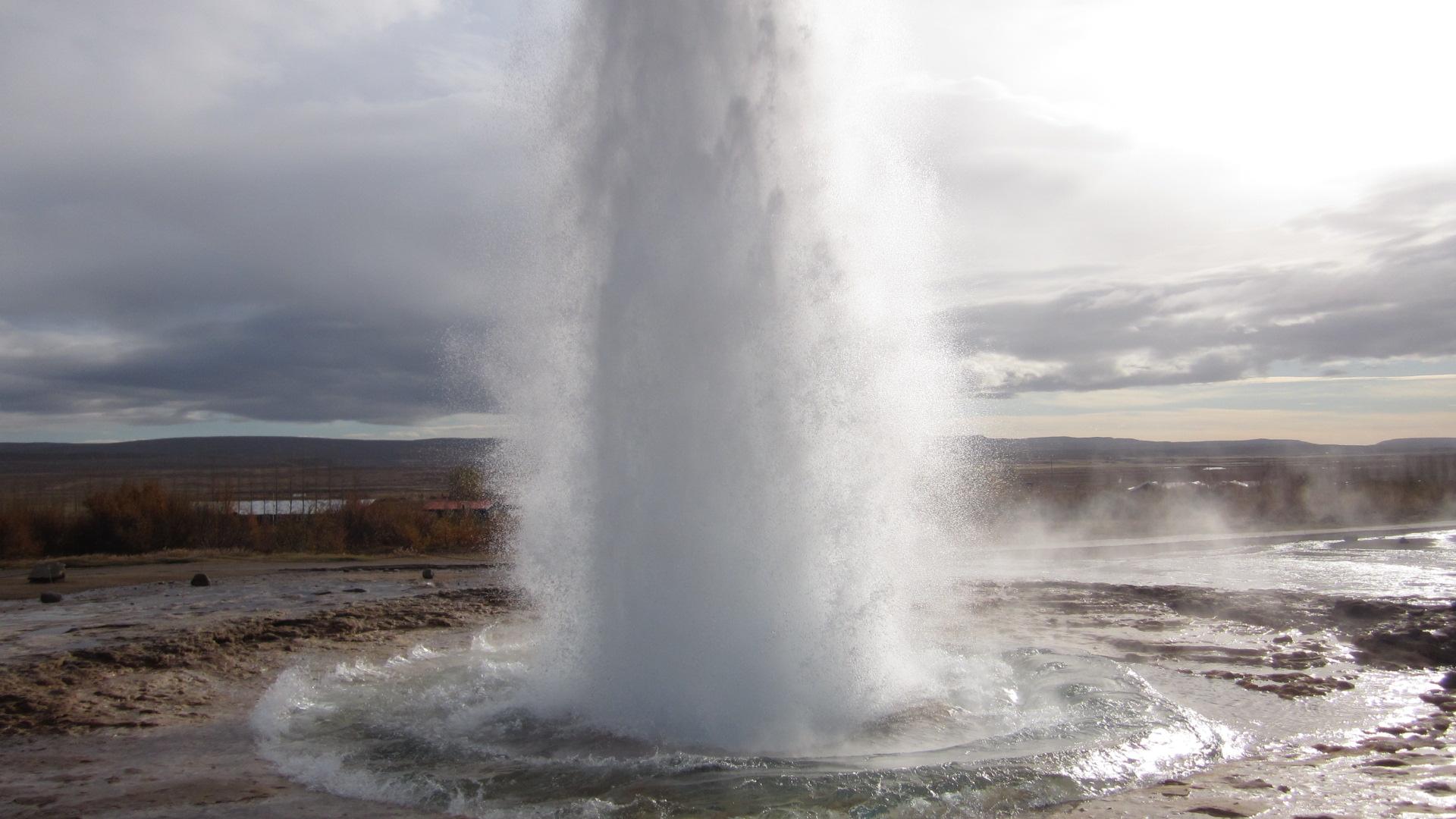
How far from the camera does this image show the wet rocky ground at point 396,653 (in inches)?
243

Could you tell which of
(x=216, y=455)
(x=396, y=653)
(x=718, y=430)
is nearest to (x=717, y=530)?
(x=718, y=430)

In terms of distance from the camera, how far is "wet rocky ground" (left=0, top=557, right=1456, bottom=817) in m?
6.18

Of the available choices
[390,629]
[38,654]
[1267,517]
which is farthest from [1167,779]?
[1267,517]

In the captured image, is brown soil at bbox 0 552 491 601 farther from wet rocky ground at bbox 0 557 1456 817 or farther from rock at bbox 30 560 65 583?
wet rocky ground at bbox 0 557 1456 817

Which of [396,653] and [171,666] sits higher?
[171,666]

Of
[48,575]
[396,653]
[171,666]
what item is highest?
[48,575]

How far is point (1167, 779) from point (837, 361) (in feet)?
12.9

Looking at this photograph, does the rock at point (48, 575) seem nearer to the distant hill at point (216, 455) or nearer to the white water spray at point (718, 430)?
the white water spray at point (718, 430)

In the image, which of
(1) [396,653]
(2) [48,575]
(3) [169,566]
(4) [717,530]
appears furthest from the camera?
(3) [169,566]

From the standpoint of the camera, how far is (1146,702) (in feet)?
27.5

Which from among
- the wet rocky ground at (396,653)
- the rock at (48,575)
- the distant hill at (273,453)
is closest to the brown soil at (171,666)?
the wet rocky ground at (396,653)

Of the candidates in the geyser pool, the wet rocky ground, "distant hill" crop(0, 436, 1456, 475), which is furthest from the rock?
"distant hill" crop(0, 436, 1456, 475)

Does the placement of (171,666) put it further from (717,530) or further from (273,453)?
(273,453)

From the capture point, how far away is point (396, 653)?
1134cm
